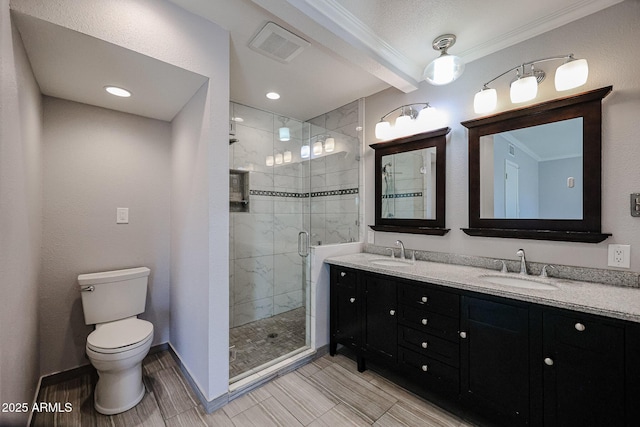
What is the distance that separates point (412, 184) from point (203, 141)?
1.78 metres

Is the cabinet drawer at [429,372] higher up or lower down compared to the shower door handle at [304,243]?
lower down

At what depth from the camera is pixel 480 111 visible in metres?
1.96

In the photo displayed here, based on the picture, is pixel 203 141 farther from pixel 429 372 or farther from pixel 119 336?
pixel 429 372

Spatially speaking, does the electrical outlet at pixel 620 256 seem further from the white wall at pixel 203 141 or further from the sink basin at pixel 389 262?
the white wall at pixel 203 141

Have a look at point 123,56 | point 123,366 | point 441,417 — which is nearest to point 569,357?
point 441,417

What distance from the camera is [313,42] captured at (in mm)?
1878

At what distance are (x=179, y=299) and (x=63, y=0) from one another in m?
1.98

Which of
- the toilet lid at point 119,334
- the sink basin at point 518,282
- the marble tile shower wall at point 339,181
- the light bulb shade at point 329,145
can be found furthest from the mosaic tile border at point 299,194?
the toilet lid at point 119,334

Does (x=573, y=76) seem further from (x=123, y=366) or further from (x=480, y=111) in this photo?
(x=123, y=366)

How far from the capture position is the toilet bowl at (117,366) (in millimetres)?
1652

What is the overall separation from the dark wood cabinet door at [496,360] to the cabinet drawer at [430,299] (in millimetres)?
63

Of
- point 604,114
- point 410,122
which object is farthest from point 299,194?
point 604,114

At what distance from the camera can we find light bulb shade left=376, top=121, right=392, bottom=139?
100 inches

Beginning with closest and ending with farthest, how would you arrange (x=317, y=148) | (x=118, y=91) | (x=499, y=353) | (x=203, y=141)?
(x=499, y=353)
(x=203, y=141)
(x=118, y=91)
(x=317, y=148)
